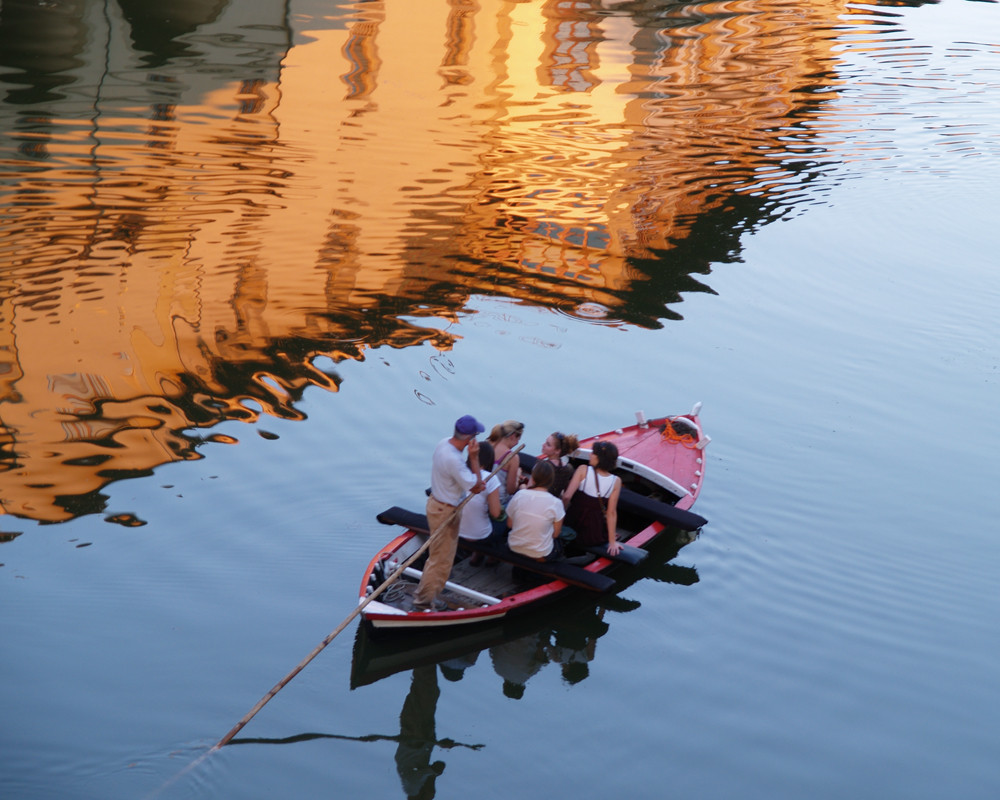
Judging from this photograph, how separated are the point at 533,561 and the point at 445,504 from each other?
1.06m

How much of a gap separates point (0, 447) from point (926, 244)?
1529 centimetres

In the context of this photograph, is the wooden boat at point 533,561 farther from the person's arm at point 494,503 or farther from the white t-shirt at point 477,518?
the person's arm at point 494,503

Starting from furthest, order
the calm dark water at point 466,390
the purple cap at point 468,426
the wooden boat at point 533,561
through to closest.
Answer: the wooden boat at point 533,561 < the purple cap at point 468,426 < the calm dark water at point 466,390

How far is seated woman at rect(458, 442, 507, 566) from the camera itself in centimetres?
907

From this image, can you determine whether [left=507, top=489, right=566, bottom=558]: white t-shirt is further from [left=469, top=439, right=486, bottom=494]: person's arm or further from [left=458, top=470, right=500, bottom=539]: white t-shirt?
[left=469, top=439, right=486, bottom=494]: person's arm

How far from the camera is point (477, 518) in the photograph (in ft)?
30.2

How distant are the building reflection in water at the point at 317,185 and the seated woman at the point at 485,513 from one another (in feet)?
12.9

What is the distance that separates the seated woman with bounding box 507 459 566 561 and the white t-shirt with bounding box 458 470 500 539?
0.24m

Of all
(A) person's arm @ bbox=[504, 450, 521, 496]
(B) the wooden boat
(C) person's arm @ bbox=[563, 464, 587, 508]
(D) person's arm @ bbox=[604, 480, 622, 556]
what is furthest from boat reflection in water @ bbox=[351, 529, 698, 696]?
(A) person's arm @ bbox=[504, 450, 521, 496]

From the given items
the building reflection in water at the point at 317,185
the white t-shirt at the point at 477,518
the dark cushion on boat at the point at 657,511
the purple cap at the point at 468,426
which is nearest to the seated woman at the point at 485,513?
the white t-shirt at the point at 477,518

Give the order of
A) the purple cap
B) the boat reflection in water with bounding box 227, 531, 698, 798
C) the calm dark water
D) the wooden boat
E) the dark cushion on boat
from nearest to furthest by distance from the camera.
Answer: the boat reflection in water with bounding box 227, 531, 698, 798
the calm dark water
the purple cap
the wooden boat
the dark cushion on boat

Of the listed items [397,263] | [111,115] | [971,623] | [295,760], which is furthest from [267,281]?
[971,623]

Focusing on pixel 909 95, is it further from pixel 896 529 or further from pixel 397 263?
pixel 896 529

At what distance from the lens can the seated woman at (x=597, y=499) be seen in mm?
9438
